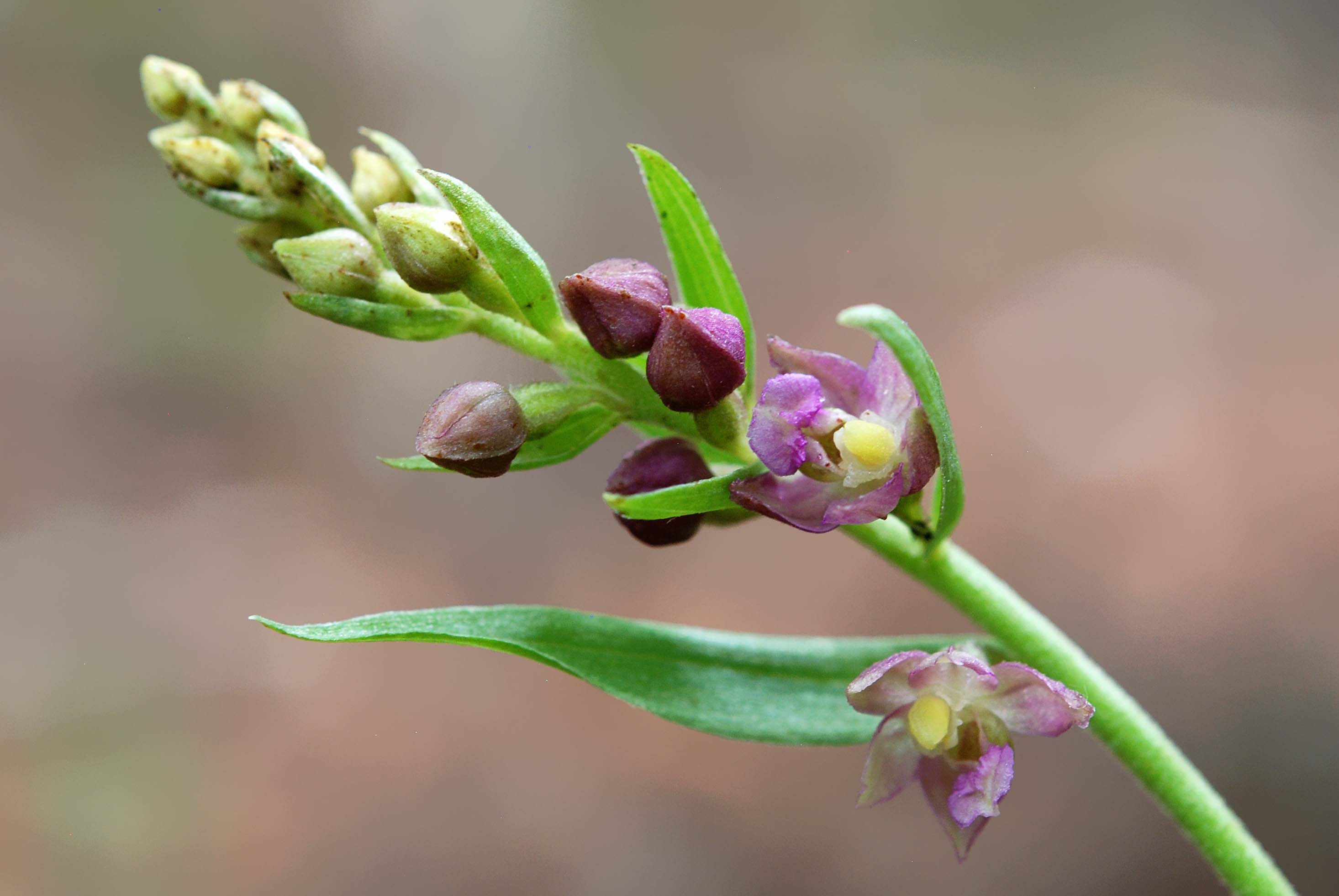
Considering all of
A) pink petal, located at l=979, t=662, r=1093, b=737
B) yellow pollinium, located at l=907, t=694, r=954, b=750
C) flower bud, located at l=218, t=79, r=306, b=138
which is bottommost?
yellow pollinium, located at l=907, t=694, r=954, b=750

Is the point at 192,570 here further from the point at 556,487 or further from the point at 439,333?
the point at 439,333

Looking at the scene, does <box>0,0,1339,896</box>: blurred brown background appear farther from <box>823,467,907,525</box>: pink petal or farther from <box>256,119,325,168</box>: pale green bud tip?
<box>823,467,907,525</box>: pink petal

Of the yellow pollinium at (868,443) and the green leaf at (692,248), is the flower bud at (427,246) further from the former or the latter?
the yellow pollinium at (868,443)

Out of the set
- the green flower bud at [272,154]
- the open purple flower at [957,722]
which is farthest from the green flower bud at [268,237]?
the open purple flower at [957,722]

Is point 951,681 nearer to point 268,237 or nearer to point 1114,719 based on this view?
point 1114,719

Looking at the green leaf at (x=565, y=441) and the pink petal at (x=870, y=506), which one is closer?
the pink petal at (x=870, y=506)

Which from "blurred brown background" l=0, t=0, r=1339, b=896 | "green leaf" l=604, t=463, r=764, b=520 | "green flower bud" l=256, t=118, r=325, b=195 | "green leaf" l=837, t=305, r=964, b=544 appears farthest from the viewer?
"blurred brown background" l=0, t=0, r=1339, b=896

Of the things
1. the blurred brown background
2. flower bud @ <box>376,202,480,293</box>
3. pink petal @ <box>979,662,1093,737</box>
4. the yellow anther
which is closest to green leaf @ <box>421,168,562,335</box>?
flower bud @ <box>376,202,480,293</box>
